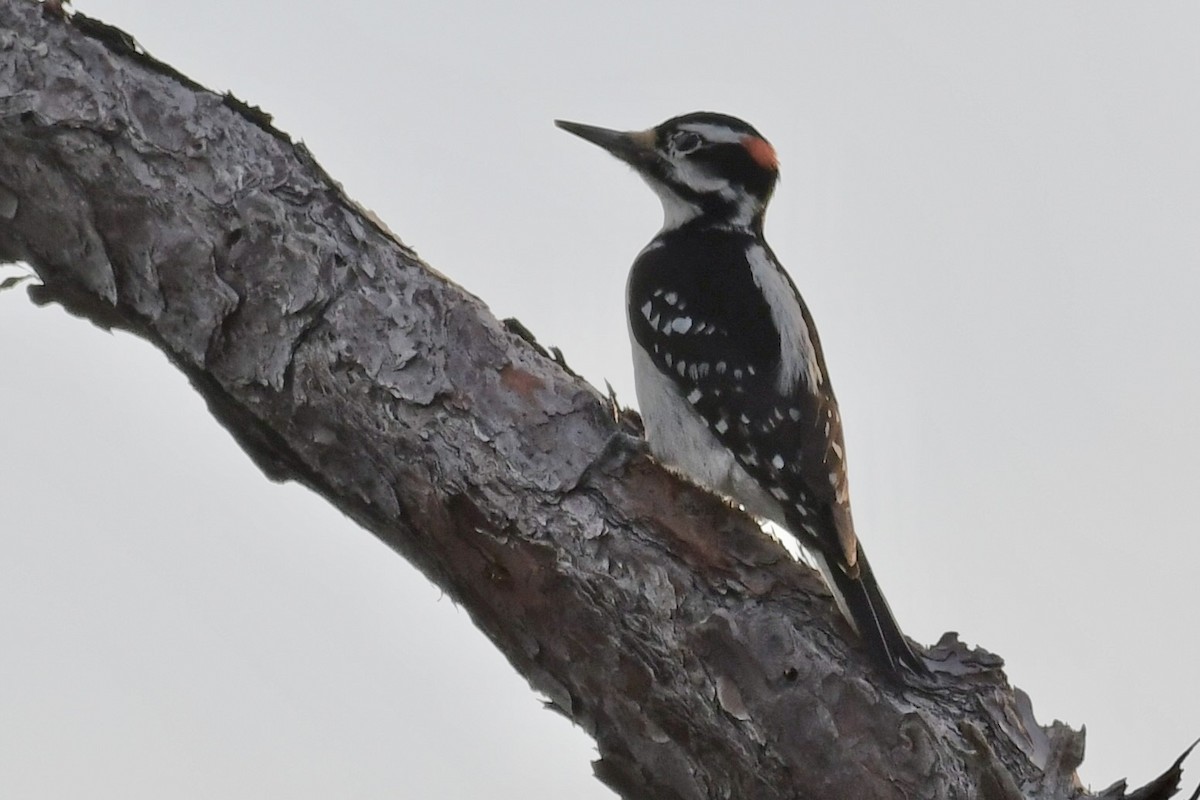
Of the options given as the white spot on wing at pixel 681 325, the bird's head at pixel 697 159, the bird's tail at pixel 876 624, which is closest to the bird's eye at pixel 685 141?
the bird's head at pixel 697 159

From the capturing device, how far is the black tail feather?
2338mm

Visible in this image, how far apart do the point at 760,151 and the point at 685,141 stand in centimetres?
27

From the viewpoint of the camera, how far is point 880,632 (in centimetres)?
237

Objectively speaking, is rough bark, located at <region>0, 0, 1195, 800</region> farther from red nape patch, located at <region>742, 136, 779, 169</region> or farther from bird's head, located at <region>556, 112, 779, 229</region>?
red nape patch, located at <region>742, 136, 779, 169</region>

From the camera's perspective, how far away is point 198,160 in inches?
105

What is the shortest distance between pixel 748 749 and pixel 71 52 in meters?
2.00

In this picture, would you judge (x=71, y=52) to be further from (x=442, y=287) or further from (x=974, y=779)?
(x=974, y=779)

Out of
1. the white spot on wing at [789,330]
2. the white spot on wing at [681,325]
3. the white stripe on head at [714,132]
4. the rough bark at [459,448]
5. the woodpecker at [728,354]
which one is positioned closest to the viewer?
the rough bark at [459,448]

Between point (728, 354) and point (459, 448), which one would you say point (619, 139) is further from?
point (459, 448)

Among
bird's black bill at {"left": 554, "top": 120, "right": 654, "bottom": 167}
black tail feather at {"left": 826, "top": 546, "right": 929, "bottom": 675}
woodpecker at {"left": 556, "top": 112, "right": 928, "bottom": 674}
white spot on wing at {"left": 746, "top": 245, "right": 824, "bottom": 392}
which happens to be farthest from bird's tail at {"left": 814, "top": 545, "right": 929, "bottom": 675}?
bird's black bill at {"left": 554, "top": 120, "right": 654, "bottom": 167}

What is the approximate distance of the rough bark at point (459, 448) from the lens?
7.52 feet

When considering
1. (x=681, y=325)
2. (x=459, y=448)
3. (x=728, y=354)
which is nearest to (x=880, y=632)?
(x=459, y=448)

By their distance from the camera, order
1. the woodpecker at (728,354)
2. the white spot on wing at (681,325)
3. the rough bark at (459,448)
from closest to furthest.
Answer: the rough bark at (459,448) < the woodpecker at (728,354) < the white spot on wing at (681,325)

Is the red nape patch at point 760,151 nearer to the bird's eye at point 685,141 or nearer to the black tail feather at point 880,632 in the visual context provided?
the bird's eye at point 685,141
